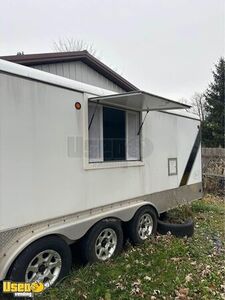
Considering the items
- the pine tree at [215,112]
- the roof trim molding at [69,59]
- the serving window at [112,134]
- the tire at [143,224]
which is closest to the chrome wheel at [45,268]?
the serving window at [112,134]

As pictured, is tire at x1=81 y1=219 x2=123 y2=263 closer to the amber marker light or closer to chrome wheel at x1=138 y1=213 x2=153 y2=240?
chrome wheel at x1=138 y1=213 x2=153 y2=240

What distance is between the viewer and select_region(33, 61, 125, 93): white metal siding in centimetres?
806

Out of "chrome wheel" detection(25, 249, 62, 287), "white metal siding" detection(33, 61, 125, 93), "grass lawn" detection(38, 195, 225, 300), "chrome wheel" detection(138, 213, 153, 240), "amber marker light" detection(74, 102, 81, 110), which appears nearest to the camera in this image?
"chrome wheel" detection(25, 249, 62, 287)

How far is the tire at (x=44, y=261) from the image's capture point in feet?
9.61

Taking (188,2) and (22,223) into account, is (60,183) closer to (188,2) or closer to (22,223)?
(22,223)

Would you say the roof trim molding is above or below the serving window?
above

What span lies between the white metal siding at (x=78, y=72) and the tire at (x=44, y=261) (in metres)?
5.72

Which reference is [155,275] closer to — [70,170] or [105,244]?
[105,244]

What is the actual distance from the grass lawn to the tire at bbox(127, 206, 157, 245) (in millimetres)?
148

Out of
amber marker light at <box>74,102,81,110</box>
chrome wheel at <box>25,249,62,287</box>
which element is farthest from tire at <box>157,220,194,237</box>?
amber marker light at <box>74,102,81,110</box>

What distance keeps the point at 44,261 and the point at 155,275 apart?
1.48 metres

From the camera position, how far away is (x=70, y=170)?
3.62 meters

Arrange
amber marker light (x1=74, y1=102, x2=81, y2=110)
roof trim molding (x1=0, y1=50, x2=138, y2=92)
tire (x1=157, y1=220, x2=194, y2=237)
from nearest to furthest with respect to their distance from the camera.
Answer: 1. amber marker light (x1=74, y1=102, x2=81, y2=110)
2. tire (x1=157, y1=220, x2=194, y2=237)
3. roof trim molding (x1=0, y1=50, x2=138, y2=92)

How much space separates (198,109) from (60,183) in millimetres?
34625
